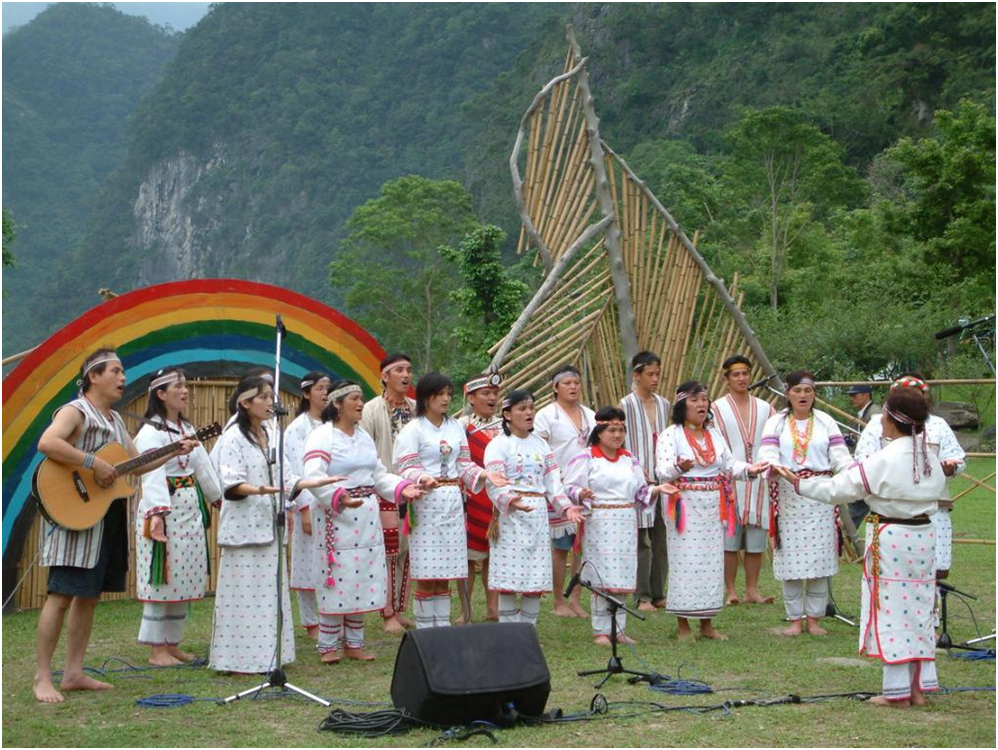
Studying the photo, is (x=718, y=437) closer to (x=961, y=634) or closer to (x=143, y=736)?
(x=961, y=634)

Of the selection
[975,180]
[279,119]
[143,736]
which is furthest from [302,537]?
[279,119]

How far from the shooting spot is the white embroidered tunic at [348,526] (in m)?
6.84

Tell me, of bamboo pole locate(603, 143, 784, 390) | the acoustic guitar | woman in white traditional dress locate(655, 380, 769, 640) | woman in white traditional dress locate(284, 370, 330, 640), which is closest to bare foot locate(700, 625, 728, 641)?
woman in white traditional dress locate(655, 380, 769, 640)

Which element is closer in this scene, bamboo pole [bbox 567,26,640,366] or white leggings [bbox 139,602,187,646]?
white leggings [bbox 139,602,187,646]

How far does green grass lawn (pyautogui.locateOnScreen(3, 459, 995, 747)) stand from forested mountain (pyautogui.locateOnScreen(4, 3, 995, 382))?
710 inches

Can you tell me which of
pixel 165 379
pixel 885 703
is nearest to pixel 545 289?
pixel 165 379

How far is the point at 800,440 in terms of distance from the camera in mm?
7738

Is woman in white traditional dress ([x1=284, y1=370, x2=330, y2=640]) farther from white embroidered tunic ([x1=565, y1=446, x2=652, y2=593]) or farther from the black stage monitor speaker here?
the black stage monitor speaker

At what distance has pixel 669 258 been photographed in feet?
32.6

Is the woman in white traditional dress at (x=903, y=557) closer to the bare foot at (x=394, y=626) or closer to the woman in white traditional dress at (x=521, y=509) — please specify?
the woman in white traditional dress at (x=521, y=509)

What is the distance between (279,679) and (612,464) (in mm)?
2490

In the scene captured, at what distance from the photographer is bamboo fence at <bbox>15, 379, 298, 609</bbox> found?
362 inches

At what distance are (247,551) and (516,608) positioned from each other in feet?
5.25

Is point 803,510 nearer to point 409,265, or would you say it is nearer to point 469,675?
→ point 469,675
